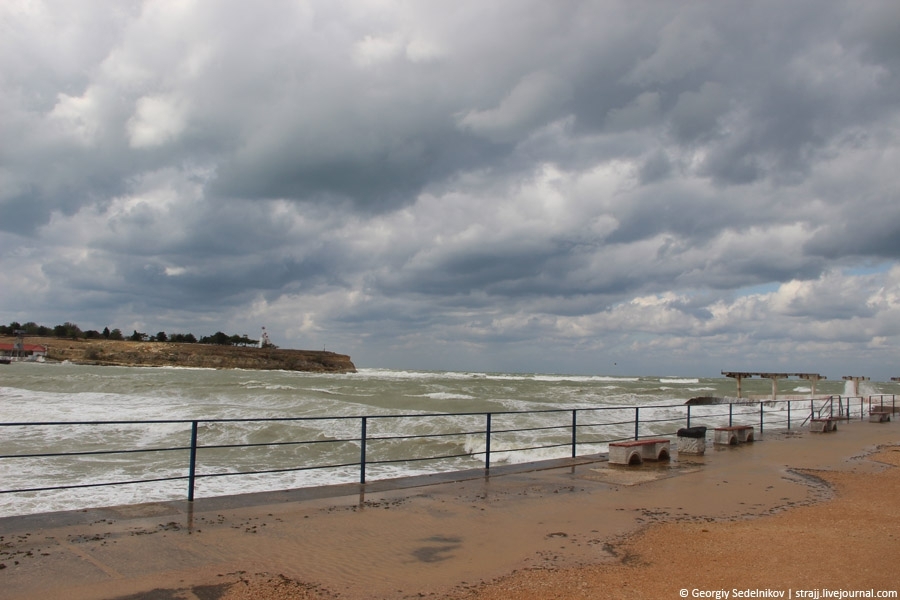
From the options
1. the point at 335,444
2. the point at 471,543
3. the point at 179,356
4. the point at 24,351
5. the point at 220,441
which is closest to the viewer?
the point at 471,543

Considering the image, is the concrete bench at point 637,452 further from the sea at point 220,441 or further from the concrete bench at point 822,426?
the concrete bench at point 822,426

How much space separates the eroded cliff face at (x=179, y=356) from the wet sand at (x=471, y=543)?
10477 centimetres

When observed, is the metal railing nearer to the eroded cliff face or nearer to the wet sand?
the wet sand

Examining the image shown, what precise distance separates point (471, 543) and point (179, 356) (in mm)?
108697

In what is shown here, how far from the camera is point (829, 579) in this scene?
4.64 metres

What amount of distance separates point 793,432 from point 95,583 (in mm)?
18143

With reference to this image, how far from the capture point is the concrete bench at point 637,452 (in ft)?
34.9

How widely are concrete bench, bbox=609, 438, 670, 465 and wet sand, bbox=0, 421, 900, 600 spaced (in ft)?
5.83

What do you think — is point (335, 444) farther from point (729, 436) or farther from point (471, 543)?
point (471, 543)

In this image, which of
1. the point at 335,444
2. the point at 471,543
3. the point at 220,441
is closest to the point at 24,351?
the point at 220,441

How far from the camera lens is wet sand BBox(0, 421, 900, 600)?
446 centimetres

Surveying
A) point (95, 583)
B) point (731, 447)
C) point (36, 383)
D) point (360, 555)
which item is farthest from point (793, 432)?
point (36, 383)

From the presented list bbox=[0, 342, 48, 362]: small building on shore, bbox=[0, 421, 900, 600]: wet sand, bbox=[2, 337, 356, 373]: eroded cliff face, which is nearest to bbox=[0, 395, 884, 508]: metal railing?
bbox=[0, 421, 900, 600]: wet sand

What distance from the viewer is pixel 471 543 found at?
5.66m
